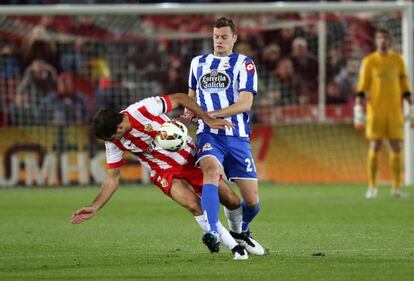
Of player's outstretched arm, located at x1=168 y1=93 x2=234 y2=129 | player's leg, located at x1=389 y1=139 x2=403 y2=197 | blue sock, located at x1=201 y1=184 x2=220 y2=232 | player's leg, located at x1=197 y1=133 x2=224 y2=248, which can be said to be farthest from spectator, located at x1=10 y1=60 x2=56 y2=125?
blue sock, located at x1=201 y1=184 x2=220 y2=232

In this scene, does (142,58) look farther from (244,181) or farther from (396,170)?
(244,181)

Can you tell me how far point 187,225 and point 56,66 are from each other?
28.9 ft

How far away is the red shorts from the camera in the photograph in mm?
9203

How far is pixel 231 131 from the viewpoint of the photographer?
9.37 metres

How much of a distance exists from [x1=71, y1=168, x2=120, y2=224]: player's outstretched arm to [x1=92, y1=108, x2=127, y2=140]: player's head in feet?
1.51

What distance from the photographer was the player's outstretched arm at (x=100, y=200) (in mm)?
8844

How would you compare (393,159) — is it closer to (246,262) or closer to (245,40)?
(245,40)

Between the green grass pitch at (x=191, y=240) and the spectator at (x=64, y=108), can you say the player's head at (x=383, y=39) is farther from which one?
the spectator at (x=64, y=108)

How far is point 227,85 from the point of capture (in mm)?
9484

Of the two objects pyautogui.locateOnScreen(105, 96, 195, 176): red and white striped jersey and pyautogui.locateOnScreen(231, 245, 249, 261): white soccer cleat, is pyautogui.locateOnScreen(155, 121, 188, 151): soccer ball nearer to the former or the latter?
pyautogui.locateOnScreen(105, 96, 195, 176): red and white striped jersey

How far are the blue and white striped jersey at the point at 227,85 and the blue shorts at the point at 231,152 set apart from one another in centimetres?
7

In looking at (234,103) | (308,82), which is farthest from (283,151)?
(234,103)

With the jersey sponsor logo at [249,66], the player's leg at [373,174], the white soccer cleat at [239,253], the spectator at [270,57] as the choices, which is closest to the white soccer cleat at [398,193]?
the player's leg at [373,174]

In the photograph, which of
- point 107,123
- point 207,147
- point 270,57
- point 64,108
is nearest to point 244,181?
point 207,147
